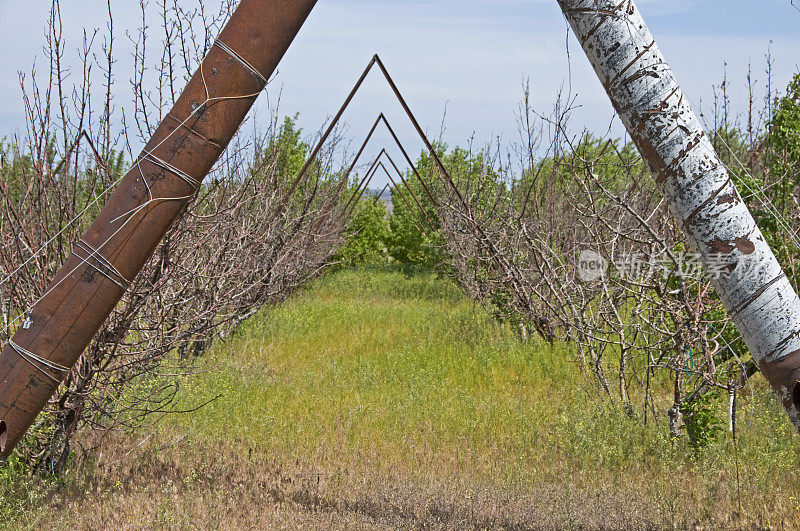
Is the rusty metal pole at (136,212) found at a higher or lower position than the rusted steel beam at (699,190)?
lower

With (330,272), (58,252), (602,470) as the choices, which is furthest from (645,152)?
(330,272)

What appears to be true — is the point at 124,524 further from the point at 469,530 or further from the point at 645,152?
the point at 645,152

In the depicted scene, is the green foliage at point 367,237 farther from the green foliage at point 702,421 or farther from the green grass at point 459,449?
the green foliage at point 702,421

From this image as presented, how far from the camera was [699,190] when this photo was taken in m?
2.16

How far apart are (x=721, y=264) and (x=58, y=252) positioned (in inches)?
133

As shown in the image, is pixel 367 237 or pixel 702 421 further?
pixel 367 237

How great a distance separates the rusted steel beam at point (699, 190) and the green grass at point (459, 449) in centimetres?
159

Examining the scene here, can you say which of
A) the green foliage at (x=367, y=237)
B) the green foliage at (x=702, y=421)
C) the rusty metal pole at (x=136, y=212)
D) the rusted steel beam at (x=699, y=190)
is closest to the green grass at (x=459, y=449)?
the green foliage at (x=702, y=421)

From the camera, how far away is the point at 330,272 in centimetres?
1914

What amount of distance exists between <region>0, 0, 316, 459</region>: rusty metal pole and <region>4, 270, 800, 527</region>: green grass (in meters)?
1.30

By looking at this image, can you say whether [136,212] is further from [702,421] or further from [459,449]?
[702,421]

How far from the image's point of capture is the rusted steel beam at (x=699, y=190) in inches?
84.1

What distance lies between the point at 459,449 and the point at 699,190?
3.13m

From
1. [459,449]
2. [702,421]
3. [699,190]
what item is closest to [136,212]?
[699,190]
